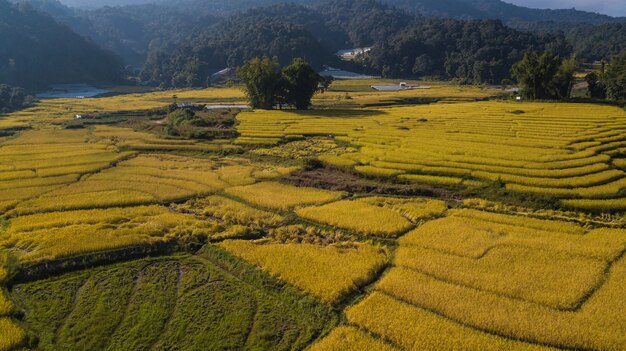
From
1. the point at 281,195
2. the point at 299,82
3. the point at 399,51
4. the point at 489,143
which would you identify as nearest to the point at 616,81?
the point at 489,143

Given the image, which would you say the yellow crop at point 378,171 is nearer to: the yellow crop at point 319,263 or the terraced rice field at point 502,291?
the terraced rice field at point 502,291

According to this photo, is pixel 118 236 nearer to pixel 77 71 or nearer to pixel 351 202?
pixel 351 202

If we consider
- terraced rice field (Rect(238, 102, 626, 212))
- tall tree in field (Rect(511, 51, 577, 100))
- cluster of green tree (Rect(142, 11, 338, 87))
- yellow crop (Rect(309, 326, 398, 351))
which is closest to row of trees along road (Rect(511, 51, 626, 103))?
tall tree in field (Rect(511, 51, 577, 100))

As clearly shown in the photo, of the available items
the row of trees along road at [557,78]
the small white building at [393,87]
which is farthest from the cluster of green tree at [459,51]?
the row of trees along road at [557,78]

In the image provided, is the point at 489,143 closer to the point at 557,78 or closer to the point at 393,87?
the point at 557,78

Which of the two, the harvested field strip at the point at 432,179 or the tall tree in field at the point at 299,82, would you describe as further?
the tall tree in field at the point at 299,82

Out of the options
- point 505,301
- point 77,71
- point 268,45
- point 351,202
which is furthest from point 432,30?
point 505,301
